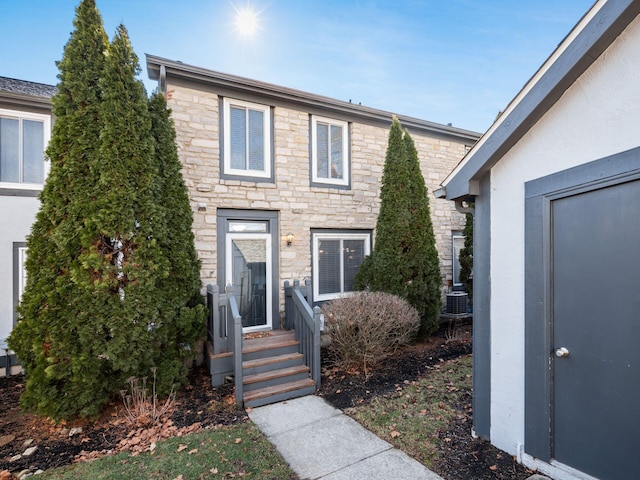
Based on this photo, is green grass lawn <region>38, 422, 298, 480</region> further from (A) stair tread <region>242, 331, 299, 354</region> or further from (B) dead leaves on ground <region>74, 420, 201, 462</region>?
(A) stair tread <region>242, 331, 299, 354</region>

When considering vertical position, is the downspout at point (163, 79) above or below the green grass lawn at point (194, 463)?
above

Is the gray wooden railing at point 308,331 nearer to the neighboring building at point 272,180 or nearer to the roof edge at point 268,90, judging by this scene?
the neighboring building at point 272,180

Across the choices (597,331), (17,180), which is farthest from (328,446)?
(17,180)

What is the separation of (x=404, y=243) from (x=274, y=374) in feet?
13.5

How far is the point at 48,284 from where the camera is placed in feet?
13.7

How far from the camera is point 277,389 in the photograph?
498cm

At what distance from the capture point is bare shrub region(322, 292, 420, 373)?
18.4 ft

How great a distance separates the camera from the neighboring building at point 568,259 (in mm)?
2441

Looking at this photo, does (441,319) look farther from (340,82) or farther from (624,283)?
(340,82)

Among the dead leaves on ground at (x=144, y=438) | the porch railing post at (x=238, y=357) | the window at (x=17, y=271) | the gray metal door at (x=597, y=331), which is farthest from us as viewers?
the window at (x=17, y=271)

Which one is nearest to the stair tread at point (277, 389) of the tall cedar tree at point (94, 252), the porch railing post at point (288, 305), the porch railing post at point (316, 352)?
the porch railing post at point (316, 352)

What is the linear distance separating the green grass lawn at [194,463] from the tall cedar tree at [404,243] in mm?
4380

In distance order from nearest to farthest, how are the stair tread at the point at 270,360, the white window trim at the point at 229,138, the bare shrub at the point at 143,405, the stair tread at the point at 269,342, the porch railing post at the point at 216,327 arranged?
1. the bare shrub at the point at 143,405
2. the stair tread at the point at 270,360
3. the porch railing post at the point at 216,327
4. the stair tread at the point at 269,342
5. the white window trim at the point at 229,138

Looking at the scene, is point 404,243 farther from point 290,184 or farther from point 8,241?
point 8,241
